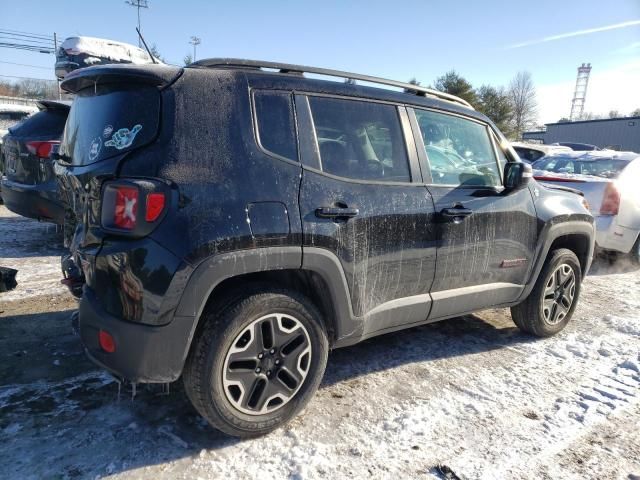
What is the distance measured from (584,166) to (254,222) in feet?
23.3

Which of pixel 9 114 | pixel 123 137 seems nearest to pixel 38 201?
pixel 123 137

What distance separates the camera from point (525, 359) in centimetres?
371

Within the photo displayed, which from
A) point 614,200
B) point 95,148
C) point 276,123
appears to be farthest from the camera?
point 614,200

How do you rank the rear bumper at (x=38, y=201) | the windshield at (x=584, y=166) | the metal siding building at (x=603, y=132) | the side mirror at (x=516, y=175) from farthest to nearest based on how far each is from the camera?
the metal siding building at (x=603, y=132)
the windshield at (x=584, y=166)
the rear bumper at (x=38, y=201)
the side mirror at (x=516, y=175)

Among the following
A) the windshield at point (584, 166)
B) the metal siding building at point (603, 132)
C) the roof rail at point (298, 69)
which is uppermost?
the metal siding building at point (603, 132)

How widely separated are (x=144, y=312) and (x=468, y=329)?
10.1 feet

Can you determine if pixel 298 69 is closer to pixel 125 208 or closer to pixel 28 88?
pixel 125 208

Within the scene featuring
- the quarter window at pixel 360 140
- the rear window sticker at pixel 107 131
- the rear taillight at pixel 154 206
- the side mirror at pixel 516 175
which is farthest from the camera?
the side mirror at pixel 516 175

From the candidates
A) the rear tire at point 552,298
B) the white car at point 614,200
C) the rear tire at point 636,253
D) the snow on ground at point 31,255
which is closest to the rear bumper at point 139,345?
the snow on ground at point 31,255

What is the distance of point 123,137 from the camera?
90.5 inches

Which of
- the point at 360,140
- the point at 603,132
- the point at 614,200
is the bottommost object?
the point at 614,200

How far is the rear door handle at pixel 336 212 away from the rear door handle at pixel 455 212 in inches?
29.2

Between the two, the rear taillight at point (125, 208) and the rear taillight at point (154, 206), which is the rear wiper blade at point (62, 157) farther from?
the rear taillight at point (154, 206)

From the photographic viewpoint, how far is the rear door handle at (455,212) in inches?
121
